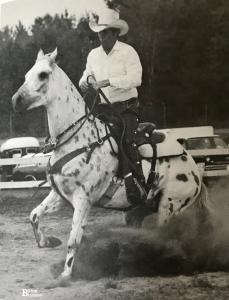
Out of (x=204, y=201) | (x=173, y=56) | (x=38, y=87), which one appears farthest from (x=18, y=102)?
(x=204, y=201)

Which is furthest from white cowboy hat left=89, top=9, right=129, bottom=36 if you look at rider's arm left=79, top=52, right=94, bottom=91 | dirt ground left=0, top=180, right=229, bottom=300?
dirt ground left=0, top=180, right=229, bottom=300

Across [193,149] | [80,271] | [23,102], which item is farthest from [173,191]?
[23,102]

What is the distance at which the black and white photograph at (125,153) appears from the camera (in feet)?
8.44

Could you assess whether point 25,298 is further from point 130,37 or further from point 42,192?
point 130,37

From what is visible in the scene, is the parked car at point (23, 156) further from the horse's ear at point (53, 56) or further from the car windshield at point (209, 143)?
the car windshield at point (209, 143)

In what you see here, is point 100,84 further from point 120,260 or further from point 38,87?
point 120,260

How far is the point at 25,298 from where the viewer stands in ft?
9.35

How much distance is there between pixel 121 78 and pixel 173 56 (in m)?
0.25

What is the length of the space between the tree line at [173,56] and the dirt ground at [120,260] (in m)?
0.37

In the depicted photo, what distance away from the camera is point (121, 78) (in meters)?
2.69

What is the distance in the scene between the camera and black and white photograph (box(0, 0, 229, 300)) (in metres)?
2.57

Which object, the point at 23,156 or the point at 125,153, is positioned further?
the point at 23,156

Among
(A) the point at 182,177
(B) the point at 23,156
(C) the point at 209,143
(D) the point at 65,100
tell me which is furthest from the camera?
(B) the point at 23,156

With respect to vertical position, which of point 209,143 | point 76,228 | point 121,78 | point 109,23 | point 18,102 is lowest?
point 76,228
